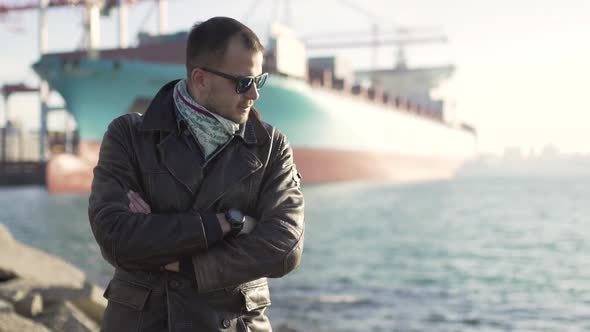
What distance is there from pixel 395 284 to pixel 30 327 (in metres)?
6.10

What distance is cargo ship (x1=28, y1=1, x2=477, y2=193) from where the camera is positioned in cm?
2564

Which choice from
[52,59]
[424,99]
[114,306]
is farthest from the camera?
[424,99]

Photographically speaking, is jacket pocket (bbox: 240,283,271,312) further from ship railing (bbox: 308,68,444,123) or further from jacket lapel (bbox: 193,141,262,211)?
ship railing (bbox: 308,68,444,123)

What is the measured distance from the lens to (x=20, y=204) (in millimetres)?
23953

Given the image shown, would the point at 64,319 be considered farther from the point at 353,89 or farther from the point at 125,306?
the point at 353,89

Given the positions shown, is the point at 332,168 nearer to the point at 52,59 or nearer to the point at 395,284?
the point at 52,59

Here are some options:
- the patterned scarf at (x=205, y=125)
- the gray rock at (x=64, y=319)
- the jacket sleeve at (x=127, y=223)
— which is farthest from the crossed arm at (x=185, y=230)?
the gray rock at (x=64, y=319)

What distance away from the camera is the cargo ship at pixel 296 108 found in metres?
25.6

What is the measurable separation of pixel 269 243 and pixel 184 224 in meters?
0.24

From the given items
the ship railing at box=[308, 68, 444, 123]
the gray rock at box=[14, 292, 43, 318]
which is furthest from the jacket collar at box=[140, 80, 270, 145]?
the ship railing at box=[308, 68, 444, 123]

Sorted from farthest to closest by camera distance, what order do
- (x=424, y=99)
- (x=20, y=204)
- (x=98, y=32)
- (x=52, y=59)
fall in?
(x=424, y=99) → (x=98, y=32) → (x=52, y=59) → (x=20, y=204)

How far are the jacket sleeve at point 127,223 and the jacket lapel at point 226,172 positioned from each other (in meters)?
0.06

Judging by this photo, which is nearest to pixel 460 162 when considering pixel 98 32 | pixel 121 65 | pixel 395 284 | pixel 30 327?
pixel 98 32

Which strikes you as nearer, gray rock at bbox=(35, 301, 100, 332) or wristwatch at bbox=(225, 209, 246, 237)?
wristwatch at bbox=(225, 209, 246, 237)
